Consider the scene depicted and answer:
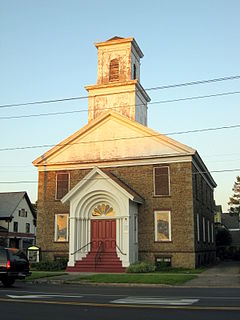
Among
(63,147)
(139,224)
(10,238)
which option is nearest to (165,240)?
(139,224)

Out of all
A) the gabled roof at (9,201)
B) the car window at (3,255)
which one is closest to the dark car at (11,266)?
the car window at (3,255)

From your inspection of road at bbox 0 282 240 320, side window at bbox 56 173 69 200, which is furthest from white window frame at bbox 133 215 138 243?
road at bbox 0 282 240 320

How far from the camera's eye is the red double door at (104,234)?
25828 mm

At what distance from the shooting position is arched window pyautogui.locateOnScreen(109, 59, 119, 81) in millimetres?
33094

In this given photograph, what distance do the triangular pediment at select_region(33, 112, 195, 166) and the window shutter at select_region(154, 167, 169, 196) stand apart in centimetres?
108

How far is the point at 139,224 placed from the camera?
26.8 m

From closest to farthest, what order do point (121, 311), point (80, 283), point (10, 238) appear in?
point (121, 311)
point (80, 283)
point (10, 238)

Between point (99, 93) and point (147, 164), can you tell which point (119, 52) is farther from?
point (147, 164)

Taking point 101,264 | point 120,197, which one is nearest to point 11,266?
point 101,264

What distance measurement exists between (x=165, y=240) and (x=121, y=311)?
16.9 meters

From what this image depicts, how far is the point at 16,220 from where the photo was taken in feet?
182

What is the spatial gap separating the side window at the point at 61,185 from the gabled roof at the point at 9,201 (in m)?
26.4

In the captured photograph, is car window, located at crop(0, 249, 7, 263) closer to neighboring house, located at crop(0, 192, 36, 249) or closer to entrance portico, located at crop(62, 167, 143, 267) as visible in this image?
entrance portico, located at crop(62, 167, 143, 267)

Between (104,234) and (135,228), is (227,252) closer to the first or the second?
(135,228)
